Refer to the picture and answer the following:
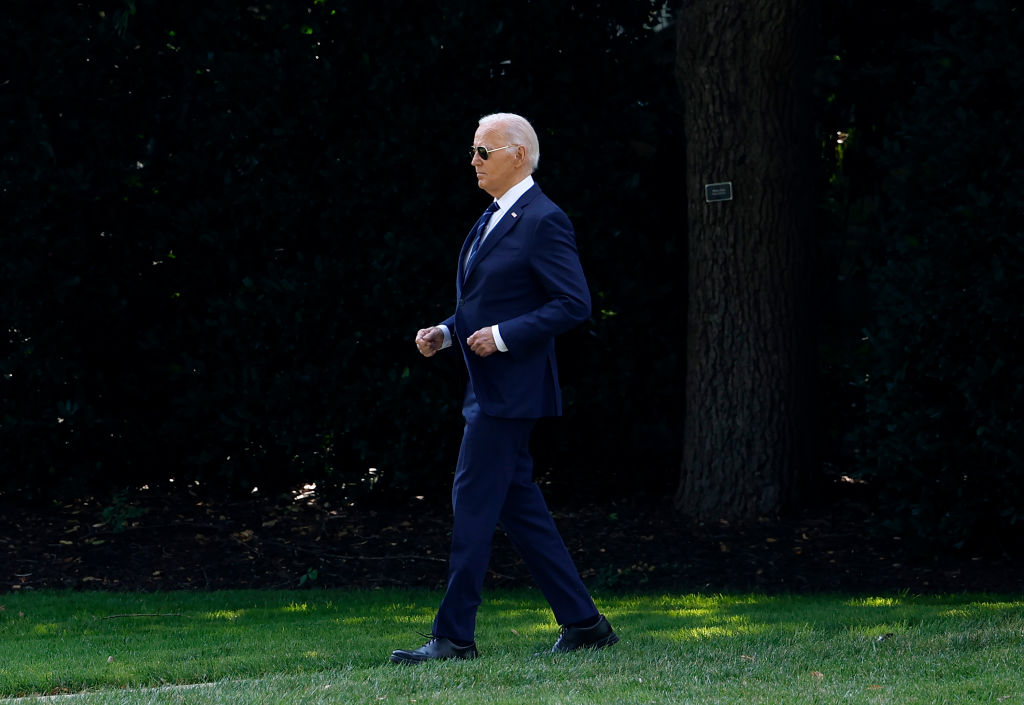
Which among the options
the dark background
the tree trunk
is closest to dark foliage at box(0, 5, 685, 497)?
the dark background

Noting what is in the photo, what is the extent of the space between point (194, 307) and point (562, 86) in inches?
116

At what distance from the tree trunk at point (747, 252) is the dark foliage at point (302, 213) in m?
0.53

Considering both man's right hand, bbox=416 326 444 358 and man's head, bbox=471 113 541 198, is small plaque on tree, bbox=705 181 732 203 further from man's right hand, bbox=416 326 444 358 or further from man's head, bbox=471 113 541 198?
man's right hand, bbox=416 326 444 358

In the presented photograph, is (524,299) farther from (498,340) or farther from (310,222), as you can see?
(310,222)

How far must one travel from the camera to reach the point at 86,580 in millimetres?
7496

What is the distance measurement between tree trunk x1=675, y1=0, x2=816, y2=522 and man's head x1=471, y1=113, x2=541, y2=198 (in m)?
3.36

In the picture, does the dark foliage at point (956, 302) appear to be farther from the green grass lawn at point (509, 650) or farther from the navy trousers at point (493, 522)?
the navy trousers at point (493, 522)

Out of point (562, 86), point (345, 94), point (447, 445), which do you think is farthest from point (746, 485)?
point (345, 94)

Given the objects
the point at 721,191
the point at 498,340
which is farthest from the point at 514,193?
the point at 721,191

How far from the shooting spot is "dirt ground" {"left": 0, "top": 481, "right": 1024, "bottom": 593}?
7.41 meters

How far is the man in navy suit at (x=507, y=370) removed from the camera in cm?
498

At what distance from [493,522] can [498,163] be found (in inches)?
54.9

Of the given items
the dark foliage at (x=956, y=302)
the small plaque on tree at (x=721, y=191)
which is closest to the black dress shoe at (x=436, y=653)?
the dark foliage at (x=956, y=302)

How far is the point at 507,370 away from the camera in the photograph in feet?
16.4
